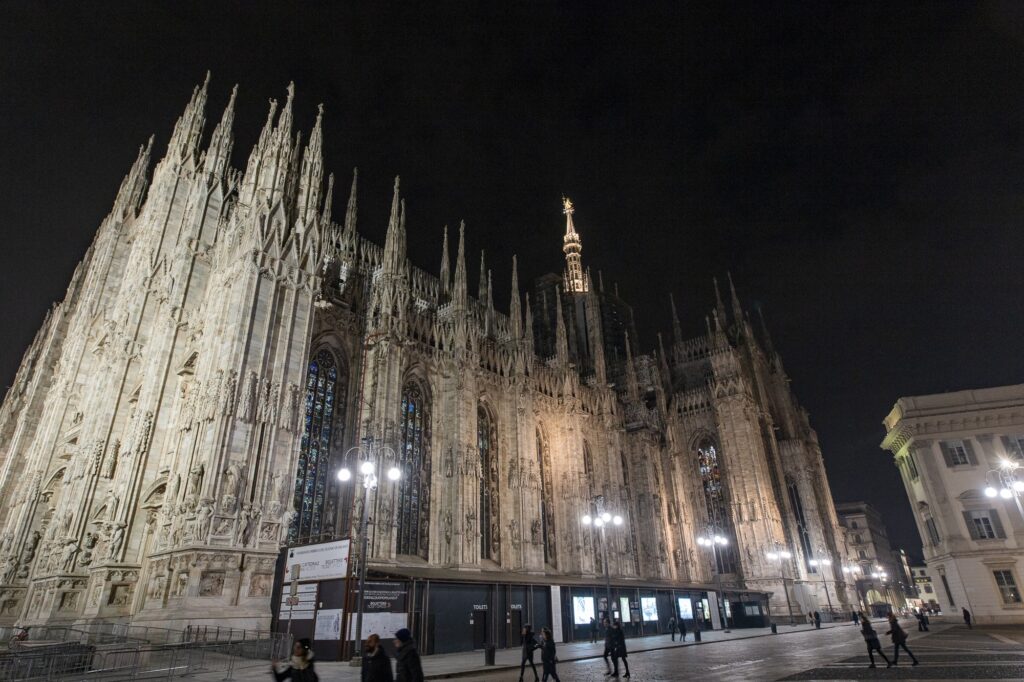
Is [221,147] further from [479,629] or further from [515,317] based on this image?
[479,629]

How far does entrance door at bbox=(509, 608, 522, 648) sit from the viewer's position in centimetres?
2597

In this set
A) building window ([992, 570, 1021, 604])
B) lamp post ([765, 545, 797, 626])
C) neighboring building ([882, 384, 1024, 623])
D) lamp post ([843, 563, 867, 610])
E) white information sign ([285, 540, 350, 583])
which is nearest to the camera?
white information sign ([285, 540, 350, 583])

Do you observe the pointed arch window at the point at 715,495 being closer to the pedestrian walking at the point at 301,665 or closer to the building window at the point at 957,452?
the building window at the point at 957,452

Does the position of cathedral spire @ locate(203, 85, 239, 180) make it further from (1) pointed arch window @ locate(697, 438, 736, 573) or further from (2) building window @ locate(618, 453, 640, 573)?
(1) pointed arch window @ locate(697, 438, 736, 573)

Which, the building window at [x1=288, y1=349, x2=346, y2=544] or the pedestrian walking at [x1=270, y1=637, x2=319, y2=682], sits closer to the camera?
the pedestrian walking at [x1=270, y1=637, x2=319, y2=682]

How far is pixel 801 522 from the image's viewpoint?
6041 centimetres

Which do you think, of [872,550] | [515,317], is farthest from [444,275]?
[872,550]

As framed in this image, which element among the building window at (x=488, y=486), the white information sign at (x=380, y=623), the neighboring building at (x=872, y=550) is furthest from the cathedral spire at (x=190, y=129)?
the neighboring building at (x=872, y=550)

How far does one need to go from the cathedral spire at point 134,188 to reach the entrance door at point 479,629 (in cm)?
3826

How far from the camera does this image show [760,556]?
172 ft

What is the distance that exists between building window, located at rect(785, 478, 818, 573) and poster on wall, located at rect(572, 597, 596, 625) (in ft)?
119

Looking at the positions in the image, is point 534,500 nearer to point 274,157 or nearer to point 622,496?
point 622,496

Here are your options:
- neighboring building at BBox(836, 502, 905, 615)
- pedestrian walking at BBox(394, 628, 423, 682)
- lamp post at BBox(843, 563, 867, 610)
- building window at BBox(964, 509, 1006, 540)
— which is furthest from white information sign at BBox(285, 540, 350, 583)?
neighboring building at BBox(836, 502, 905, 615)

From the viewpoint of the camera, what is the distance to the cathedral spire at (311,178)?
98.6 feet
